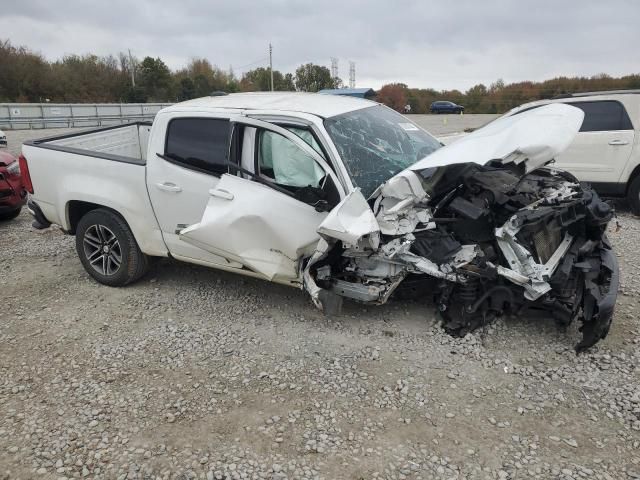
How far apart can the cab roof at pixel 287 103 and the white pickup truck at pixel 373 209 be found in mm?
28

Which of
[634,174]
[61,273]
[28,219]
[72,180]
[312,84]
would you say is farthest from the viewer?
[312,84]

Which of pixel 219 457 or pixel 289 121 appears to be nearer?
pixel 219 457

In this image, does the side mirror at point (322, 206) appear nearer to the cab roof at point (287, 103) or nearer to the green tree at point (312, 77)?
the cab roof at point (287, 103)

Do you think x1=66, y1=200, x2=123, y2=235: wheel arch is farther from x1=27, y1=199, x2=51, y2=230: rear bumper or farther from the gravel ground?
the gravel ground

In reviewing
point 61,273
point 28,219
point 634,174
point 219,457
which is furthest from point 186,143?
point 634,174

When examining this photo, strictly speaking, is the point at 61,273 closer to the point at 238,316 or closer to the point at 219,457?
the point at 238,316

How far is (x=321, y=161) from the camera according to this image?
3613 mm

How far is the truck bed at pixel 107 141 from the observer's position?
5.04 m

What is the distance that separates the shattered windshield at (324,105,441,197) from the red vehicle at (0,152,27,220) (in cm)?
495

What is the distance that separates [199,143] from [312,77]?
59.2 m

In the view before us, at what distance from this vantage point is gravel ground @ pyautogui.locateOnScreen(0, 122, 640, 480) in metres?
2.65

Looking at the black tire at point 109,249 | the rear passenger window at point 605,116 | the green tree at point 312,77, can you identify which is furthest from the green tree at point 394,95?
the black tire at point 109,249

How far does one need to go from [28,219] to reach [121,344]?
4.74 meters

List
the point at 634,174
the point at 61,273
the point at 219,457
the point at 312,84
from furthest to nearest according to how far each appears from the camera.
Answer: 1. the point at 312,84
2. the point at 634,174
3. the point at 61,273
4. the point at 219,457
